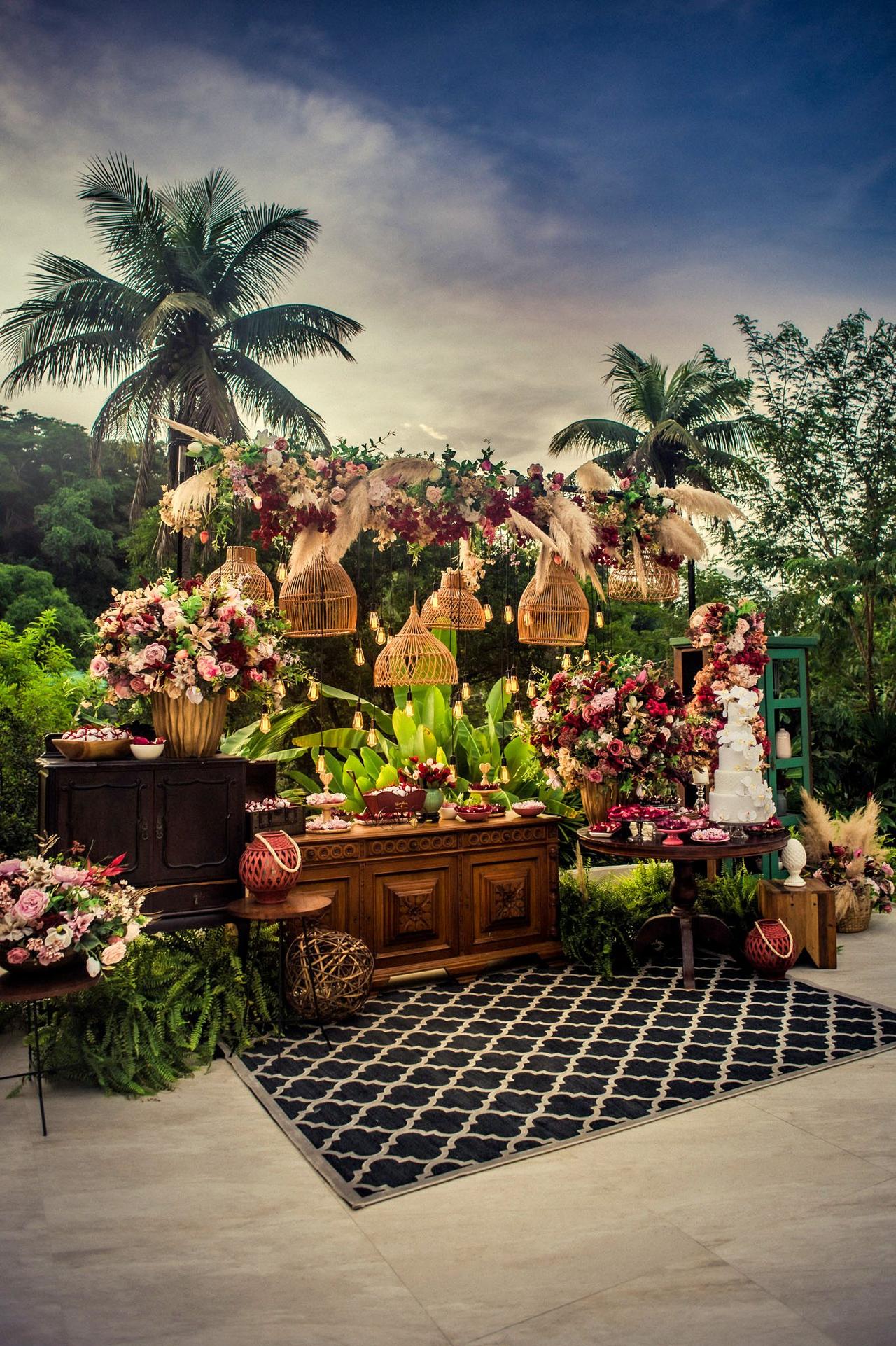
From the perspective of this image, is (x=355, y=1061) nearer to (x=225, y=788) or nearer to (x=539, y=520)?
(x=225, y=788)

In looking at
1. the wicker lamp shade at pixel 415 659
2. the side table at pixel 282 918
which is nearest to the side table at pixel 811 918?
the wicker lamp shade at pixel 415 659

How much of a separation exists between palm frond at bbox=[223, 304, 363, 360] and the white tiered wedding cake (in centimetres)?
1040

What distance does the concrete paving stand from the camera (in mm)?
2506

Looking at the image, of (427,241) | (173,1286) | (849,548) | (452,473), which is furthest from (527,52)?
(173,1286)

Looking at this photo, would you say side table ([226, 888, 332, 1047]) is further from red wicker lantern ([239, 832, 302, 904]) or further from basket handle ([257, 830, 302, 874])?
basket handle ([257, 830, 302, 874])

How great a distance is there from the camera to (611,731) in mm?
6039

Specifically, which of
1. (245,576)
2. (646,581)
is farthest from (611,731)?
(245,576)

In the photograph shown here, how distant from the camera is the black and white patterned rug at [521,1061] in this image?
366 centimetres

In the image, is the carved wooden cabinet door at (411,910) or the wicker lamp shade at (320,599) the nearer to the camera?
the wicker lamp shade at (320,599)

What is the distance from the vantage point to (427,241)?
8656 mm

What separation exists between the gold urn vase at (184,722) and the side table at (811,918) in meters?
3.58

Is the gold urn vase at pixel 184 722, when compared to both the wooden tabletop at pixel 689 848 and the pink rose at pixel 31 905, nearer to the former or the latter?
the pink rose at pixel 31 905

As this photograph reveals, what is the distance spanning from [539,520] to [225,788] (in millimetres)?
2141

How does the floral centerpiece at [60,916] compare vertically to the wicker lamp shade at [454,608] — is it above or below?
below
